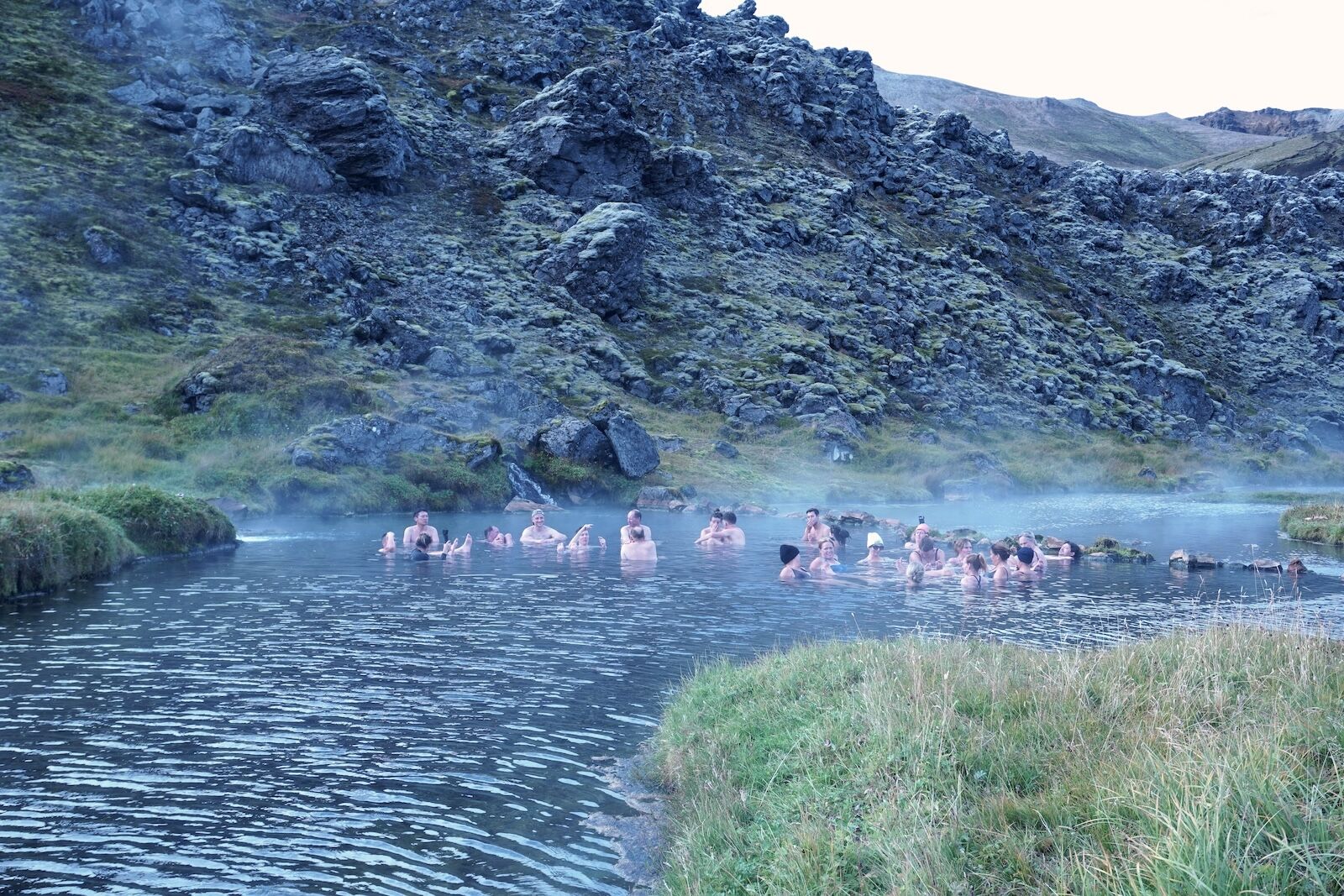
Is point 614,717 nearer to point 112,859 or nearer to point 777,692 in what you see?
point 777,692

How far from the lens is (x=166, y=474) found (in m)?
37.5

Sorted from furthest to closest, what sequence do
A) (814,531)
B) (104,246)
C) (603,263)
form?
1. (603,263)
2. (104,246)
3. (814,531)

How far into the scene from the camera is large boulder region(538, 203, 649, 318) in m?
74.1

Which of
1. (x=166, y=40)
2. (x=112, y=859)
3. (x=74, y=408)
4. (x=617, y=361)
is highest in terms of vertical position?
(x=166, y=40)

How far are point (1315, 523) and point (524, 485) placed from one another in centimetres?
3316

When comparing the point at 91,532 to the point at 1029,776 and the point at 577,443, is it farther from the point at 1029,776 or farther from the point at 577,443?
the point at 577,443

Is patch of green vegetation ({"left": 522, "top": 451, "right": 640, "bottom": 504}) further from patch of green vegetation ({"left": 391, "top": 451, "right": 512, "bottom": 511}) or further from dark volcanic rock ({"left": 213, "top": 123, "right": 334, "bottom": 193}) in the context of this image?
dark volcanic rock ({"left": 213, "top": 123, "right": 334, "bottom": 193})

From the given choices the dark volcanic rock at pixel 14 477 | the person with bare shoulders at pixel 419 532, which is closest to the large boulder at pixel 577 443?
the person with bare shoulders at pixel 419 532

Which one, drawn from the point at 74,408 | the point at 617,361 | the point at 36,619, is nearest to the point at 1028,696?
the point at 36,619

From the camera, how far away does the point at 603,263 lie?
74875 millimetres

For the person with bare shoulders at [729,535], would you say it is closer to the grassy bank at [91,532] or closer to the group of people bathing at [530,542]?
the group of people bathing at [530,542]

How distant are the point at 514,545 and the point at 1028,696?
25.8m

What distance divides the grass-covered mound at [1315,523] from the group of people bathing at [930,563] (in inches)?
489

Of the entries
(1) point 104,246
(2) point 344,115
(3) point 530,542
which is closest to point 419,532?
(3) point 530,542
